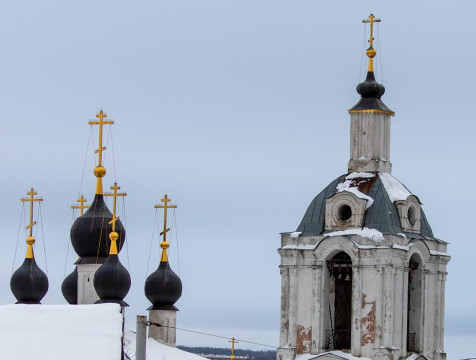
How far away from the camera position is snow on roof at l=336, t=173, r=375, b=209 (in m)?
52.0

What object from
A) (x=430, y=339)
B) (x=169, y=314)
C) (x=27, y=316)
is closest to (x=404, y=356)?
(x=430, y=339)

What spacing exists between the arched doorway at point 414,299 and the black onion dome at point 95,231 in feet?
20.6

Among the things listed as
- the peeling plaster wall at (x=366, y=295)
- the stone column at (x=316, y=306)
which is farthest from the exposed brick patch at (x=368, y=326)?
the stone column at (x=316, y=306)

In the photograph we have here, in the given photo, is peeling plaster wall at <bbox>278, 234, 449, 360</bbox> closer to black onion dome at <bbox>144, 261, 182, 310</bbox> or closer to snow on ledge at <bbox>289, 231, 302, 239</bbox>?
snow on ledge at <bbox>289, 231, 302, 239</bbox>

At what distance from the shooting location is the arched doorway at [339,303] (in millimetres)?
51812

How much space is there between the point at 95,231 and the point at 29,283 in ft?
6.12

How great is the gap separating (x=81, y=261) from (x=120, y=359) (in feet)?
57.0

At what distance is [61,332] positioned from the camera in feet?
124

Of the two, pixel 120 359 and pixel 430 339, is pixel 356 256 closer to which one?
pixel 430 339

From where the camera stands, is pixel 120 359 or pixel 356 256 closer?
pixel 120 359

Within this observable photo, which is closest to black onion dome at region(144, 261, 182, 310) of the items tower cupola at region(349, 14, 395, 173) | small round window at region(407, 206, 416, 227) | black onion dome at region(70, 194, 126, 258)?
black onion dome at region(70, 194, 126, 258)

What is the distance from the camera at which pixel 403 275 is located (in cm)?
5153

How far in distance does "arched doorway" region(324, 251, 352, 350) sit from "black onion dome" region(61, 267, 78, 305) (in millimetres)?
6311

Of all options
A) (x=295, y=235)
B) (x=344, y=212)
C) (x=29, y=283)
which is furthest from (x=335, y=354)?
(x=29, y=283)
